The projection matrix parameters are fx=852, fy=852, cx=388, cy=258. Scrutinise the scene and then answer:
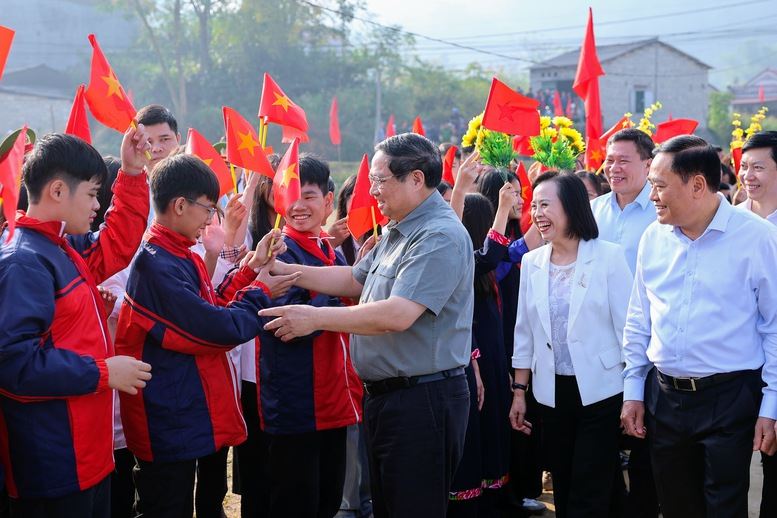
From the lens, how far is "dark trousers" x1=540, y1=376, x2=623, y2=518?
3828mm

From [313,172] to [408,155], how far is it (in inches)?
31.9

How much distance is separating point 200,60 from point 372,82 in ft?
23.0

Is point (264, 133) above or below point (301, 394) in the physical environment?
above

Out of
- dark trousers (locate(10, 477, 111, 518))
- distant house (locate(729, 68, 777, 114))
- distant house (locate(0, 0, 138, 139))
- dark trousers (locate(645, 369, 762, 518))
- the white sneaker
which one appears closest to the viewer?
dark trousers (locate(10, 477, 111, 518))

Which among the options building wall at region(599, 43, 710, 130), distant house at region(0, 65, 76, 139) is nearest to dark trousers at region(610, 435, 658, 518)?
distant house at region(0, 65, 76, 139)

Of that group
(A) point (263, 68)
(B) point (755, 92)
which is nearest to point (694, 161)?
(A) point (263, 68)

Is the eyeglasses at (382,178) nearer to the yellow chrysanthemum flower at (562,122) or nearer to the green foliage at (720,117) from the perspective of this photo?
the yellow chrysanthemum flower at (562,122)

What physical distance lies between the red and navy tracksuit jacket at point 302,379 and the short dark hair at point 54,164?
106 cm

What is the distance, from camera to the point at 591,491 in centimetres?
383

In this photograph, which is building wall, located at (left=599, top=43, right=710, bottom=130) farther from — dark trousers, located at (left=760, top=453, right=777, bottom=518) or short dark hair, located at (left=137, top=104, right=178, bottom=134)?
dark trousers, located at (left=760, top=453, right=777, bottom=518)

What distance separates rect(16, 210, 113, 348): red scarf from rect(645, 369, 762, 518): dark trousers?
2145 mm

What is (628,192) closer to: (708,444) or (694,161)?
(694,161)

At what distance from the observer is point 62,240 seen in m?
2.84

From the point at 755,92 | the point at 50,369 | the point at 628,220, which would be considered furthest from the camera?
the point at 755,92
